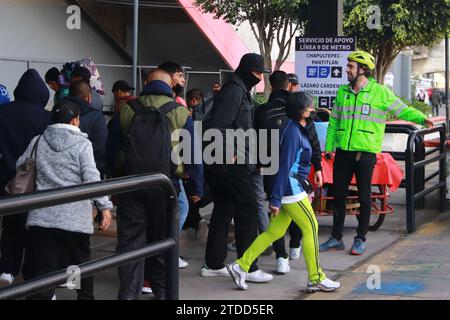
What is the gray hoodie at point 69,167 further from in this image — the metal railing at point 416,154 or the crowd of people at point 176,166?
the metal railing at point 416,154

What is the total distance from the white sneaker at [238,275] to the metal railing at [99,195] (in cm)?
211

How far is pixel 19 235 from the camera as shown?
6.18 metres

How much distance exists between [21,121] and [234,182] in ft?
5.65

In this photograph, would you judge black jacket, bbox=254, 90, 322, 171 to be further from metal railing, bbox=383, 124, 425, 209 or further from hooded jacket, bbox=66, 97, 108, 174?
metal railing, bbox=383, 124, 425, 209

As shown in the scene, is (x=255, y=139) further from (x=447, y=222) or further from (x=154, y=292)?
(x=447, y=222)

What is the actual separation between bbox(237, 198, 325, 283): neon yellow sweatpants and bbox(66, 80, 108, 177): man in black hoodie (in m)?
1.46

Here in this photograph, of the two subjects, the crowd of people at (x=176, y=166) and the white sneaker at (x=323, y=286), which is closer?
the crowd of people at (x=176, y=166)

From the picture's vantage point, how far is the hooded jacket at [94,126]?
6.98 m

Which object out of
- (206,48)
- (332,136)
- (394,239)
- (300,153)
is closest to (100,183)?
(300,153)

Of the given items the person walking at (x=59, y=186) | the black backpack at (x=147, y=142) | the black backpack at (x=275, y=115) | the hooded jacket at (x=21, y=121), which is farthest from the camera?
the black backpack at (x=275, y=115)

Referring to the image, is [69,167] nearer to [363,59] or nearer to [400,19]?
[363,59]

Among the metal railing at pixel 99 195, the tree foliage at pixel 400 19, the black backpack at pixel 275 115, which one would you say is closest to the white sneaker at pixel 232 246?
the black backpack at pixel 275 115

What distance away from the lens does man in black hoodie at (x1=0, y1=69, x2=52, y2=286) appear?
6.20m
